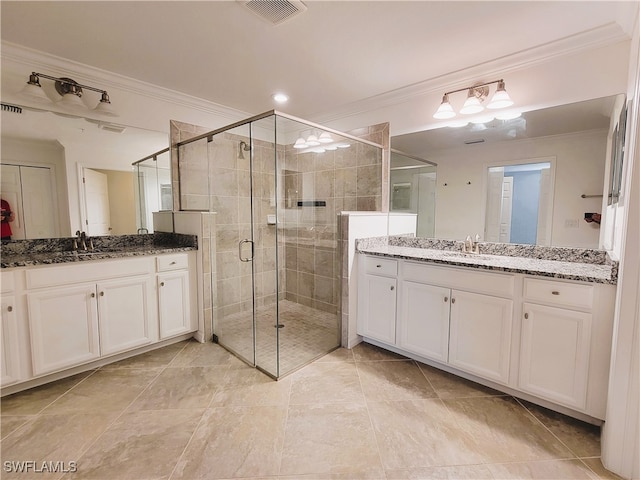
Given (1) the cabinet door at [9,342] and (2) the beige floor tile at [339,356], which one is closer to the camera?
(1) the cabinet door at [9,342]

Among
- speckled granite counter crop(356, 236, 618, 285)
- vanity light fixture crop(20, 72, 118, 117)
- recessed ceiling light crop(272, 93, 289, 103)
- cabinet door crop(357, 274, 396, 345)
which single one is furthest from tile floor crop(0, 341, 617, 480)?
recessed ceiling light crop(272, 93, 289, 103)

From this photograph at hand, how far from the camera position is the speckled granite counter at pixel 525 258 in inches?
64.4

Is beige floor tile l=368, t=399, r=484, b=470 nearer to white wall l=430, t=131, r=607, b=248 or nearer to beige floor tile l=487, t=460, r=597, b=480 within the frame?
beige floor tile l=487, t=460, r=597, b=480

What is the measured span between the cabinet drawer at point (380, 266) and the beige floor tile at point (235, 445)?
1281 mm

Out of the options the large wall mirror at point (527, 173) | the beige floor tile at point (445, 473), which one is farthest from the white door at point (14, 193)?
the large wall mirror at point (527, 173)

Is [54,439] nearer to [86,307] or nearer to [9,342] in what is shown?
[9,342]

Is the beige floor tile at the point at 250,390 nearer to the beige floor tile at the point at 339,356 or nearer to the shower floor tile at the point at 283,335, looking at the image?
the shower floor tile at the point at 283,335

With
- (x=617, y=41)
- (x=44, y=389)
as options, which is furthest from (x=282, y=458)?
(x=617, y=41)

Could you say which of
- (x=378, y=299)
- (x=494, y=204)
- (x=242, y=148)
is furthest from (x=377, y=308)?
(x=242, y=148)

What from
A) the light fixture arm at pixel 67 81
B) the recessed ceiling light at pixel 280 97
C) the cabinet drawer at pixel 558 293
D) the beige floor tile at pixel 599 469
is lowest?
the beige floor tile at pixel 599 469

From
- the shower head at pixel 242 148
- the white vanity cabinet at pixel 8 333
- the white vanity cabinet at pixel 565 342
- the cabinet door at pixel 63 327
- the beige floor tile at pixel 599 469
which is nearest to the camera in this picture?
the beige floor tile at pixel 599 469

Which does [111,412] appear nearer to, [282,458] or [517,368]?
[282,458]

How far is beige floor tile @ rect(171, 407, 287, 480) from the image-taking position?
137cm

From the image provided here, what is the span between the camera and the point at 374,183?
9.87 feet
